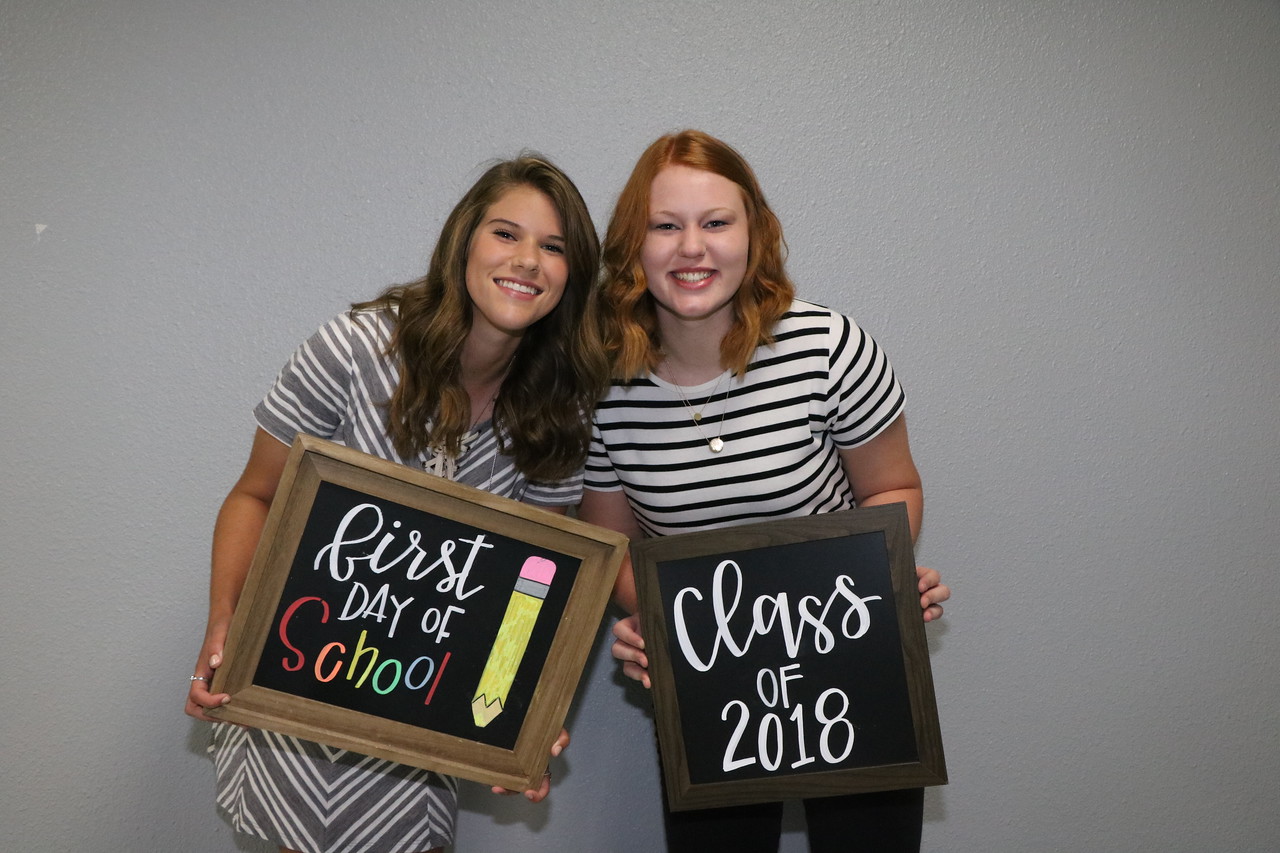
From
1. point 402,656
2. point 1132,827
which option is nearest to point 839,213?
point 402,656

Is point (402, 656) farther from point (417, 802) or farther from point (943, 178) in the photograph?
point (943, 178)

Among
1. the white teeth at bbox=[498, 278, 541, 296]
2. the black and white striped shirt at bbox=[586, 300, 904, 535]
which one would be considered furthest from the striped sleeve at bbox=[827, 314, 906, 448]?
the white teeth at bbox=[498, 278, 541, 296]

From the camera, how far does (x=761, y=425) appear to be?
143 centimetres

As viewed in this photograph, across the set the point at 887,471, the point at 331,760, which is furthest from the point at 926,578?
the point at 331,760

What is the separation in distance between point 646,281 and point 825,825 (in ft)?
2.89

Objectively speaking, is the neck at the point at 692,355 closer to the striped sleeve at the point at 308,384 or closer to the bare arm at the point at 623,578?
the bare arm at the point at 623,578

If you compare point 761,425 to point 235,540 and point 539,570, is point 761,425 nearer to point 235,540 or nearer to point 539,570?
point 539,570

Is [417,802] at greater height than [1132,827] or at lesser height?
lesser

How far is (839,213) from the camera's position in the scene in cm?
186

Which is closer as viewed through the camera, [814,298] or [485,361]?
[485,361]

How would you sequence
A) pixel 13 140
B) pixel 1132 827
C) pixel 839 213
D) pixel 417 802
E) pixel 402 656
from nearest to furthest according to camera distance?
1. pixel 402 656
2. pixel 417 802
3. pixel 13 140
4. pixel 839 213
5. pixel 1132 827

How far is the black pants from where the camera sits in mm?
1439

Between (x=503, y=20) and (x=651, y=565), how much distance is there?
1065 millimetres

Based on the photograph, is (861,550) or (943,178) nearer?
(861,550)
